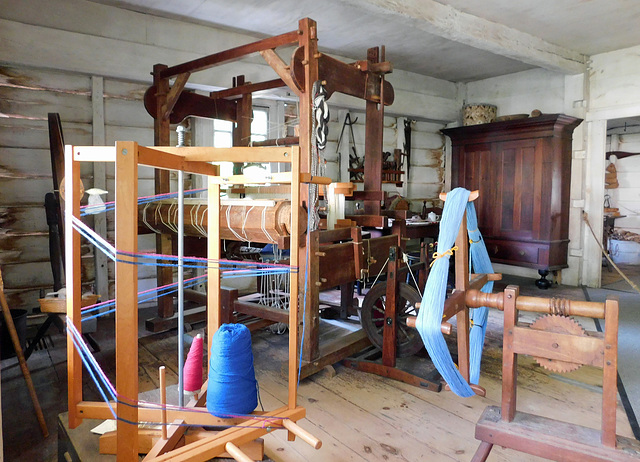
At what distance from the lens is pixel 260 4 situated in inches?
151

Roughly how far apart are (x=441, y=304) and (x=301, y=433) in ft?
2.12

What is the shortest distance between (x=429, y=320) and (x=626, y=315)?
3603 millimetres

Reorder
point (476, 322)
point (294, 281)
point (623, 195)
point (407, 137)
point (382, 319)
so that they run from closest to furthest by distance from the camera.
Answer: point (294, 281) < point (476, 322) < point (382, 319) < point (407, 137) < point (623, 195)

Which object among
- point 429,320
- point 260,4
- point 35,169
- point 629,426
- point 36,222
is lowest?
point 629,426

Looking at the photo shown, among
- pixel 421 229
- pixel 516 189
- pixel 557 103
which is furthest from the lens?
pixel 557 103

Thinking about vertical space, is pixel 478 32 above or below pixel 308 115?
above

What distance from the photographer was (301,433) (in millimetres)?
1548

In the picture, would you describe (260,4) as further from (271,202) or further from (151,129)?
(271,202)

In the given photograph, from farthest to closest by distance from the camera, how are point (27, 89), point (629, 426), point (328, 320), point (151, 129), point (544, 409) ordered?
point (151, 129), point (328, 320), point (27, 89), point (544, 409), point (629, 426)

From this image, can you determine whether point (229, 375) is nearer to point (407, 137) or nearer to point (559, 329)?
point (559, 329)

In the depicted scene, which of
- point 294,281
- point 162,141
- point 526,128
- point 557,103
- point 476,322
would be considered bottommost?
point 476,322

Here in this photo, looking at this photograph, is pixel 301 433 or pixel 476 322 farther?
pixel 476 322

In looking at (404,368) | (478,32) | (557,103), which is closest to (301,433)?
(404,368)

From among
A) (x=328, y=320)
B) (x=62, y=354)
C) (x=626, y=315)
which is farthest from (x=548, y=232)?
(x=62, y=354)
